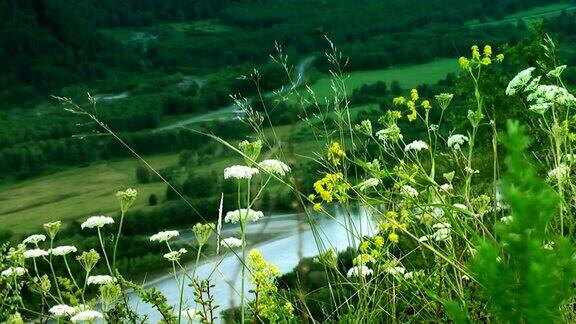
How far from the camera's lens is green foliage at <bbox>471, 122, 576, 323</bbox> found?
616 millimetres

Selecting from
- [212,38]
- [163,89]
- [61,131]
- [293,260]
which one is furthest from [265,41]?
[293,260]

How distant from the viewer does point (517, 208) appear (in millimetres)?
616

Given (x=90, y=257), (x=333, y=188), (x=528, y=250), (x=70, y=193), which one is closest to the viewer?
(x=528, y=250)

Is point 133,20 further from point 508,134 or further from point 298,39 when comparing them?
point 508,134

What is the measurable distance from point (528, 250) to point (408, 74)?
60321 mm

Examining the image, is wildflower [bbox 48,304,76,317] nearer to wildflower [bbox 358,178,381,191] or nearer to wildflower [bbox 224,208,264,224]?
wildflower [bbox 224,208,264,224]

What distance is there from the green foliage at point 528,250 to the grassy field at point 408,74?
5298cm

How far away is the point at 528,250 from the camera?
62 centimetres

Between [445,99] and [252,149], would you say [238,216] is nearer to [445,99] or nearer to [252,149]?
[252,149]

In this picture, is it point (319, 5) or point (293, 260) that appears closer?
point (293, 260)

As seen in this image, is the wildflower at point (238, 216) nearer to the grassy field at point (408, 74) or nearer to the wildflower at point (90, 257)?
the wildflower at point (90, 257)

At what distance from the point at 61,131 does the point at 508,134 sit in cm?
5562

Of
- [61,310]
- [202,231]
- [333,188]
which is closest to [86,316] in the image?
[61,310]

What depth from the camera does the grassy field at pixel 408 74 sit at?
56062 millimetres
